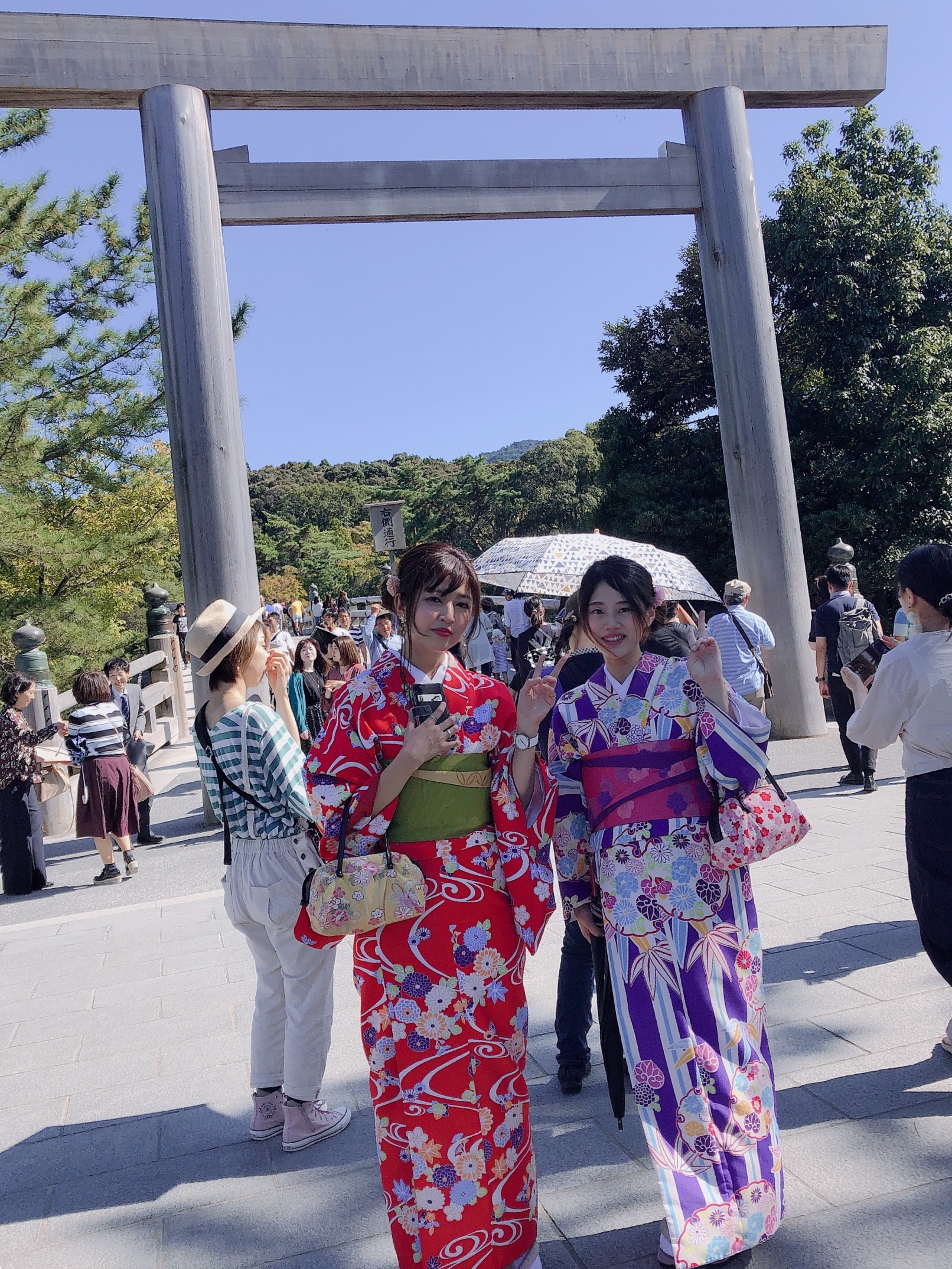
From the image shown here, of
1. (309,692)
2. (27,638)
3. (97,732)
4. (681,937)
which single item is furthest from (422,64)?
(681,937)

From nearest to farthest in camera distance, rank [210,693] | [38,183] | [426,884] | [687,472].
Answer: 1. [426,884]
2. [210,693]
3. [38,183]
4. [687,472]

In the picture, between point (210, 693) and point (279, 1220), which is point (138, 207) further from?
point (279, 1220)

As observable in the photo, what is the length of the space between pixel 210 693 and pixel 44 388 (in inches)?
404

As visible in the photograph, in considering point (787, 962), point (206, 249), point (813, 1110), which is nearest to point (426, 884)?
point (813, 1110)

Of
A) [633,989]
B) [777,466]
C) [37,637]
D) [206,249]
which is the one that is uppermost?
[206,249]

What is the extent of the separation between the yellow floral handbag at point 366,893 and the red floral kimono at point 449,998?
57mm

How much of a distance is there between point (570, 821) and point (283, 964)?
3.48ft

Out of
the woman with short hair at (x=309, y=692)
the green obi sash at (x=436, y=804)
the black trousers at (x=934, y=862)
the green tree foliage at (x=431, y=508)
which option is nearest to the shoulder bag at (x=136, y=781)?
the woman with short hair at (x=309, y=692)

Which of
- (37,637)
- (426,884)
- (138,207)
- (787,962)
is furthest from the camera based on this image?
(138,207)

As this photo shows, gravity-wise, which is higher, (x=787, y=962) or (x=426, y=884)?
(x=426, y=884)

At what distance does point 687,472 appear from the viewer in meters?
20.6

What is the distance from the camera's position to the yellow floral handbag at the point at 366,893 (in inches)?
87.0

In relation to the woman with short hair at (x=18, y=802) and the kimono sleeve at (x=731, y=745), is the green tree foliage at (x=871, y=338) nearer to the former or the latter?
the woman with short hair at (x=18, y=802)

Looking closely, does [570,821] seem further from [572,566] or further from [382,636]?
[382,636]
